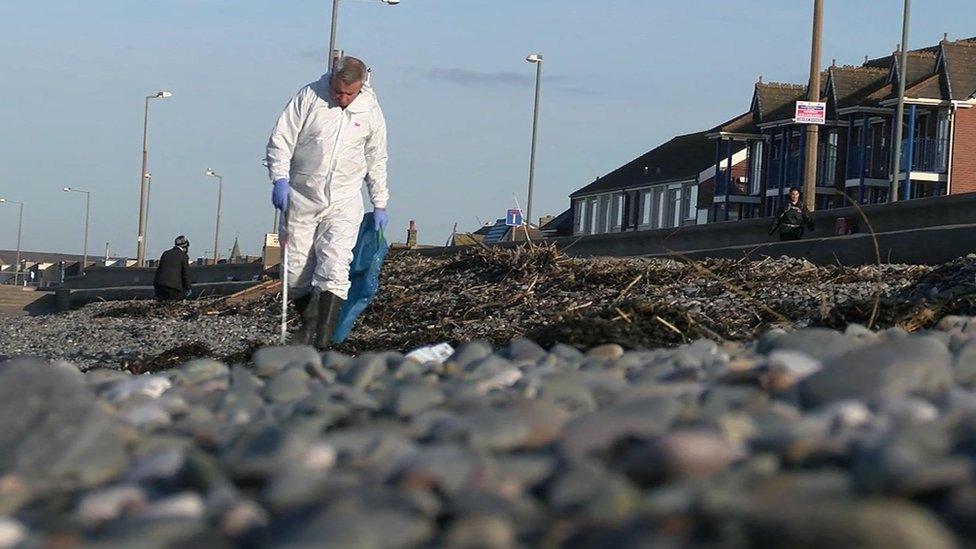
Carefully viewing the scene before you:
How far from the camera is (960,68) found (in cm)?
5291

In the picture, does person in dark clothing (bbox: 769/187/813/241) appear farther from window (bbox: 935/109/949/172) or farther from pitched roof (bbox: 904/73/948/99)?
window (bbox: 935/109/949/172)

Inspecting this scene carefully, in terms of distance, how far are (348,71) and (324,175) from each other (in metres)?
0.65

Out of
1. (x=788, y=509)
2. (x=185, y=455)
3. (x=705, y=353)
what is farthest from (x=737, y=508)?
(x=705, y=353)

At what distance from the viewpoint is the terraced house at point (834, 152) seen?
5266 cm

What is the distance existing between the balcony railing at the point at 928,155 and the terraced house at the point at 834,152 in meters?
0.03

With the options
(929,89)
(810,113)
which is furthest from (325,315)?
(929,89)

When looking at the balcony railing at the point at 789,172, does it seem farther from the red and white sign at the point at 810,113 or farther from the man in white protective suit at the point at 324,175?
the man in white protective suit at the point at 324,175

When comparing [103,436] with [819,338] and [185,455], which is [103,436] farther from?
[819,338]

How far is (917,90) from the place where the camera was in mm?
52500

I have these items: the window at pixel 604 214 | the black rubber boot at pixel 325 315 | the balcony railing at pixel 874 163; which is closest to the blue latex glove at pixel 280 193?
the black rubber boot at pixel 325 315

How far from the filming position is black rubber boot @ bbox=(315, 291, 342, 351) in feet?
30.8

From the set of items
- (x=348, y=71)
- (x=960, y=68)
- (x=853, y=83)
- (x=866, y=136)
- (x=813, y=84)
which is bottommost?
(x=348, y=71)

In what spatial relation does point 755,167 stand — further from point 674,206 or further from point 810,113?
point 810,113

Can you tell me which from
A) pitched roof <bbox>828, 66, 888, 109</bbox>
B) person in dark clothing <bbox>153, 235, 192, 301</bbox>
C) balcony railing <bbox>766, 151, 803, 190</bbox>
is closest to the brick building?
balcony railing <bbox>766, 151, 803, 190</bbox>
